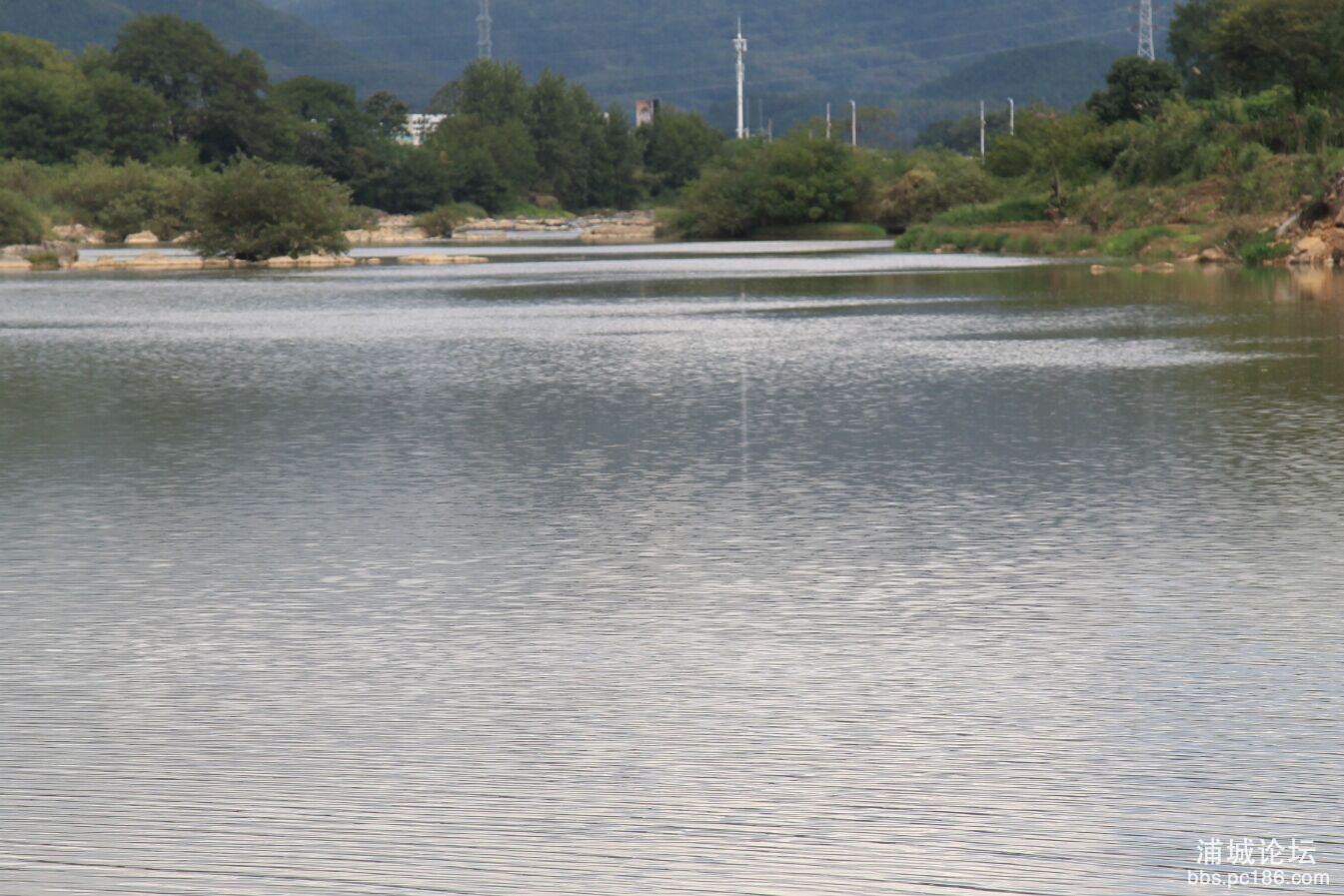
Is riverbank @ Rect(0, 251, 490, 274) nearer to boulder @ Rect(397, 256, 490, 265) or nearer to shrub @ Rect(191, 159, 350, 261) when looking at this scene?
boulder @ Rect(397, 256, 490, 265)

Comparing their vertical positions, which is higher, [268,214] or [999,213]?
[268,214]

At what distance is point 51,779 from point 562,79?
168 meters

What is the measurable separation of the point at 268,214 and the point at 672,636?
55.9 meters

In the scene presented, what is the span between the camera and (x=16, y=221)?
218ft

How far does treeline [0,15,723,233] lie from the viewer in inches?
4902

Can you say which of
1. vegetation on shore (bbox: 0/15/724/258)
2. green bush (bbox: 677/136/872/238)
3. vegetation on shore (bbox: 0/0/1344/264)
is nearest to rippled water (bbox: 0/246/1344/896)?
vegetation on shore (bbox: 0/0/1344/264)

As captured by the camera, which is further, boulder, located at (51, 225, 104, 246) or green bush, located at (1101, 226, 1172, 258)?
boulder, located at (51, 225, 104, 246)

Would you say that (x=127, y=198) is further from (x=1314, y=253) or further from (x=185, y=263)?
(x=1314, y=253)

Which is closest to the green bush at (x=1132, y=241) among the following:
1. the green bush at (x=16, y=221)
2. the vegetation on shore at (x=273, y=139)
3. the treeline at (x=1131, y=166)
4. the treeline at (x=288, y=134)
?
the treeline at (x=1131, y=166)

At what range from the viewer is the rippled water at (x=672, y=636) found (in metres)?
5.20

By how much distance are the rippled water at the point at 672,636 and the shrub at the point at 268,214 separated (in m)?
42.9

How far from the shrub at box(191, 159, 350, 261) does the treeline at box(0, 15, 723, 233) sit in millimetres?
35082

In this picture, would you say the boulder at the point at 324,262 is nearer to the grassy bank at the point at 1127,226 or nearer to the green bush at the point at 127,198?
the grassy bank at the point at 1127,226

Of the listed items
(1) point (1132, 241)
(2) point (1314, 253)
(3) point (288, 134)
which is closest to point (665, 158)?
(3) point (288, 134)
